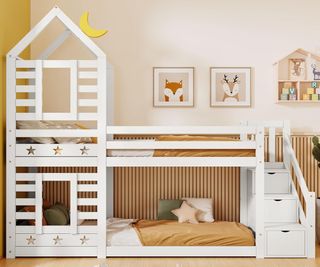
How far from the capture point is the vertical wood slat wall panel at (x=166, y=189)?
538 cm

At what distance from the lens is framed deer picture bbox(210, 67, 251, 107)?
5.44 metres

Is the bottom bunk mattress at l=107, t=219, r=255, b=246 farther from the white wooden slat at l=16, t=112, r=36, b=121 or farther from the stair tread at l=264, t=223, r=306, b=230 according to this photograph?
the white wooden slat at l=16, t=112, r=36, b=121

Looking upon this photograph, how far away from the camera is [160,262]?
4430 mm

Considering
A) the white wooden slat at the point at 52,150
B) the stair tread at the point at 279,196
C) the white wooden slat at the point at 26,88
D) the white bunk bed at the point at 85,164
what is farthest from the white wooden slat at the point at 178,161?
the white wooden slat at the point at 26,88

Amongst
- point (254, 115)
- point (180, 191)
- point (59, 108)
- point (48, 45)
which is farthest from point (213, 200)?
point (48, 45)

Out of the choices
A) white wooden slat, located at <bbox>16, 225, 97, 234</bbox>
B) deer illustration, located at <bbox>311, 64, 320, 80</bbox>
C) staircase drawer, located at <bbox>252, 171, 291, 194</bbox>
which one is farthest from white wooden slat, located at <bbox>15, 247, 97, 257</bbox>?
deer illustration, located at <bbox>311, 64, 320, 80</bbox>

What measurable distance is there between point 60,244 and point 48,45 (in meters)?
1.95

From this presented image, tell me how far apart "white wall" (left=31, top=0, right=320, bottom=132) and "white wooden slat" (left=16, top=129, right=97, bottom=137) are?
3.05 feet

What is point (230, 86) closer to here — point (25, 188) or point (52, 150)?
→ point (52, 150)

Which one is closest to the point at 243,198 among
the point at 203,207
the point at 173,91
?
the point at 203,207

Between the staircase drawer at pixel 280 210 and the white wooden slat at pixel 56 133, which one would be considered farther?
the staircase drawer at pixel 280 210

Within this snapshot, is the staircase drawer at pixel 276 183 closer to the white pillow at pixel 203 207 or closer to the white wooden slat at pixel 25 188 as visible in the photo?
the white pillow at pixel 203 207

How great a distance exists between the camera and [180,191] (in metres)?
5.39

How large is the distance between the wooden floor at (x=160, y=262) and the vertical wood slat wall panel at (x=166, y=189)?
2.95 ft
